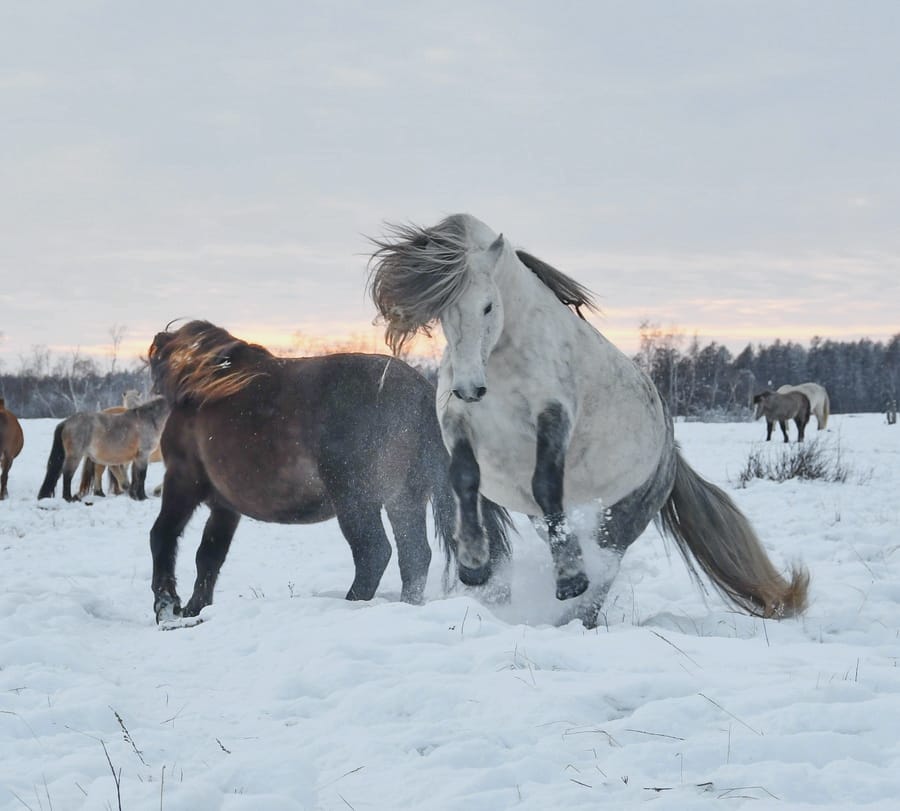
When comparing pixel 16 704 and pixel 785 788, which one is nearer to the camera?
pixel 785 788

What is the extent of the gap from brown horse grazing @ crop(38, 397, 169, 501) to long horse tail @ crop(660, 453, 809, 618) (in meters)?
10.6

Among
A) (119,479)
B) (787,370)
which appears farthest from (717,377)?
(119,479)

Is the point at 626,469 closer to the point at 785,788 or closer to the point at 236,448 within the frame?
the point at 236,448

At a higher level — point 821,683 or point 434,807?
point 821,683

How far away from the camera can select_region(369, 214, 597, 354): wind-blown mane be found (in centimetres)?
393

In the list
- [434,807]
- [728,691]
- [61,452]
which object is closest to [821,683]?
[728,691]

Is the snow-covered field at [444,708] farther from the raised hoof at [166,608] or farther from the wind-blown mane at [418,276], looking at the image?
the wind-blown mane at [418,276]

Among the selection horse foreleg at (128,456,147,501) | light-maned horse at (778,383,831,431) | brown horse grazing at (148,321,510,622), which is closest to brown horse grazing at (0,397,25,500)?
horse foreleg at (128,456,147,501)

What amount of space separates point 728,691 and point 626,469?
1991mm

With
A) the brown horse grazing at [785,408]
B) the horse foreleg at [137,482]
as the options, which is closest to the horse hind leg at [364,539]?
the horse foreleg at [137,482]

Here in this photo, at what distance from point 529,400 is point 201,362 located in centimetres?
243

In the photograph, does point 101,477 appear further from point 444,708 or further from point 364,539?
point 444,708

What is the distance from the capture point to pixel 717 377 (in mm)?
73438

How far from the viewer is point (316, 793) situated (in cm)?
232
